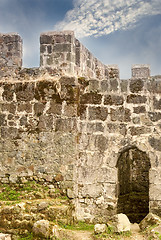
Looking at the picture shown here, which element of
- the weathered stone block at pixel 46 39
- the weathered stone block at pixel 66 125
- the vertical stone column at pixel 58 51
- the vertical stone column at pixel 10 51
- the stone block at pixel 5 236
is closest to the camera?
the stone block at pixel 5 236

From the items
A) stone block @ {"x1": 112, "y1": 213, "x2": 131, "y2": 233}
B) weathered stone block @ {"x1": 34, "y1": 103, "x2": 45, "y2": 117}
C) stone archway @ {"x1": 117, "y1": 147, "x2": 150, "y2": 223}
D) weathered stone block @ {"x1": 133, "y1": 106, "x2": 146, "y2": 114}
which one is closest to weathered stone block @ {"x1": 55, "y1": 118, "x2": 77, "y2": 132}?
weathered stone block @ {"x1": 34, "y1": 103, "x2": 45, "y2": 117}

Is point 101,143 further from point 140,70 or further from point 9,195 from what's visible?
point 140,70

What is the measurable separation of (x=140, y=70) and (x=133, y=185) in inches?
194

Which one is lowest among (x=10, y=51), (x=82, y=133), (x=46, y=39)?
(x=82, y=133)

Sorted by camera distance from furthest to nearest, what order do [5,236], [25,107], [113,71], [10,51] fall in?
1. [113,71]
2. [10,51]
3. [25,107]
4. [5,236]

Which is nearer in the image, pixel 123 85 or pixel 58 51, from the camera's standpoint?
pixel 123 85

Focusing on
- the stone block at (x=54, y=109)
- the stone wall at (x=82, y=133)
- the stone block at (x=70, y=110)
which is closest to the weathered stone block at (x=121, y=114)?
the stone wall at (x=82, y=133)

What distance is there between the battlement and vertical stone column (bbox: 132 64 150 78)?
3.61m

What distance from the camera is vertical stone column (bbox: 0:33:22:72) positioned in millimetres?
9438

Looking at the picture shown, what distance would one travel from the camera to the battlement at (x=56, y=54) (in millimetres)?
8852

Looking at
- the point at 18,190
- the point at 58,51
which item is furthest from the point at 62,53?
the point at 18,190

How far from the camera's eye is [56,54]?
893 centimetres

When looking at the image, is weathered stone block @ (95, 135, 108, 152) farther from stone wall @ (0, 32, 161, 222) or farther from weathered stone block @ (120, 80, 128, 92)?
weathered stone block @ (120, 80, 128, 92)

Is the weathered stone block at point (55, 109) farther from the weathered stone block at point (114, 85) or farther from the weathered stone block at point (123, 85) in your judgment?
the weathered stone block at point (123, 85)
